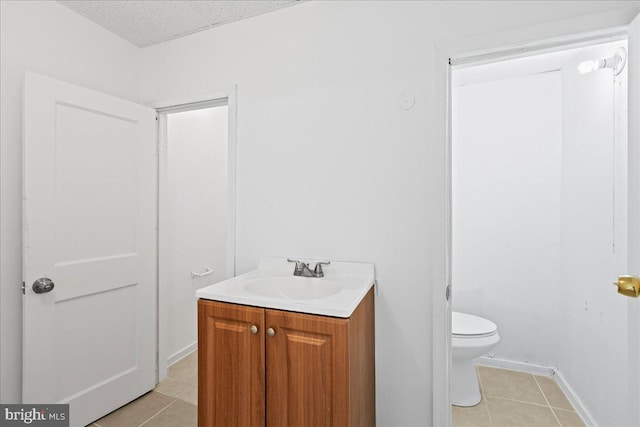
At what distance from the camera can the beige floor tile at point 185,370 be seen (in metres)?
2.33

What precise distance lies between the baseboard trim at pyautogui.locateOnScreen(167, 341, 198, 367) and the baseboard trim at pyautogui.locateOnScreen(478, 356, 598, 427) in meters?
2.39

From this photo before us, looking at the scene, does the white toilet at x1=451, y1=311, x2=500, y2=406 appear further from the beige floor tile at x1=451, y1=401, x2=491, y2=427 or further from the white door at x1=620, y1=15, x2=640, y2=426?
the white door at x1=620, y1=15, x2=640, y2=426

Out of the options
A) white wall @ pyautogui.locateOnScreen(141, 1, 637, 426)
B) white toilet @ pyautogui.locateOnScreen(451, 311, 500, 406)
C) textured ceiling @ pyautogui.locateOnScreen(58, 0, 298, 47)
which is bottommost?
white toilet @ pyautogui.locateOnScreen(451, 311, 500, 406)

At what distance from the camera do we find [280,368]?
1.21 m

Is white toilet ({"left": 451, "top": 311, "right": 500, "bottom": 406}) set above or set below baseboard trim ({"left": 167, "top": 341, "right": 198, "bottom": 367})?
above

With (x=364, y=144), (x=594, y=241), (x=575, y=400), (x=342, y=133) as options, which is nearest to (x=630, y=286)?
(x=594, y=241)

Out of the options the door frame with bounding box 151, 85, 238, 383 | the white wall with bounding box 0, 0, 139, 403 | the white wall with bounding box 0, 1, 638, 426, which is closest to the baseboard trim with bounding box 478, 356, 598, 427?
the white wall with bounding box 0, 1, 638, 426

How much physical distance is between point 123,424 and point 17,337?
0.74 m

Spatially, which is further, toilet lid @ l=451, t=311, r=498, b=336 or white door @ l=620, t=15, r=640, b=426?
toilet lid @ l=451, t=311, r=498, b=336

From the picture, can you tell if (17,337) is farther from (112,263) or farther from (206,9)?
Result: (206,9)

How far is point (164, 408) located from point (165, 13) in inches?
92.7

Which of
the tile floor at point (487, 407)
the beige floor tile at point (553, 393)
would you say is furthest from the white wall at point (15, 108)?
the beige floor tile at point (553, 393)

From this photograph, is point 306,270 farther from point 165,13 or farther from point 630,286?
point 165,13

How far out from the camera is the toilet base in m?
2.03
